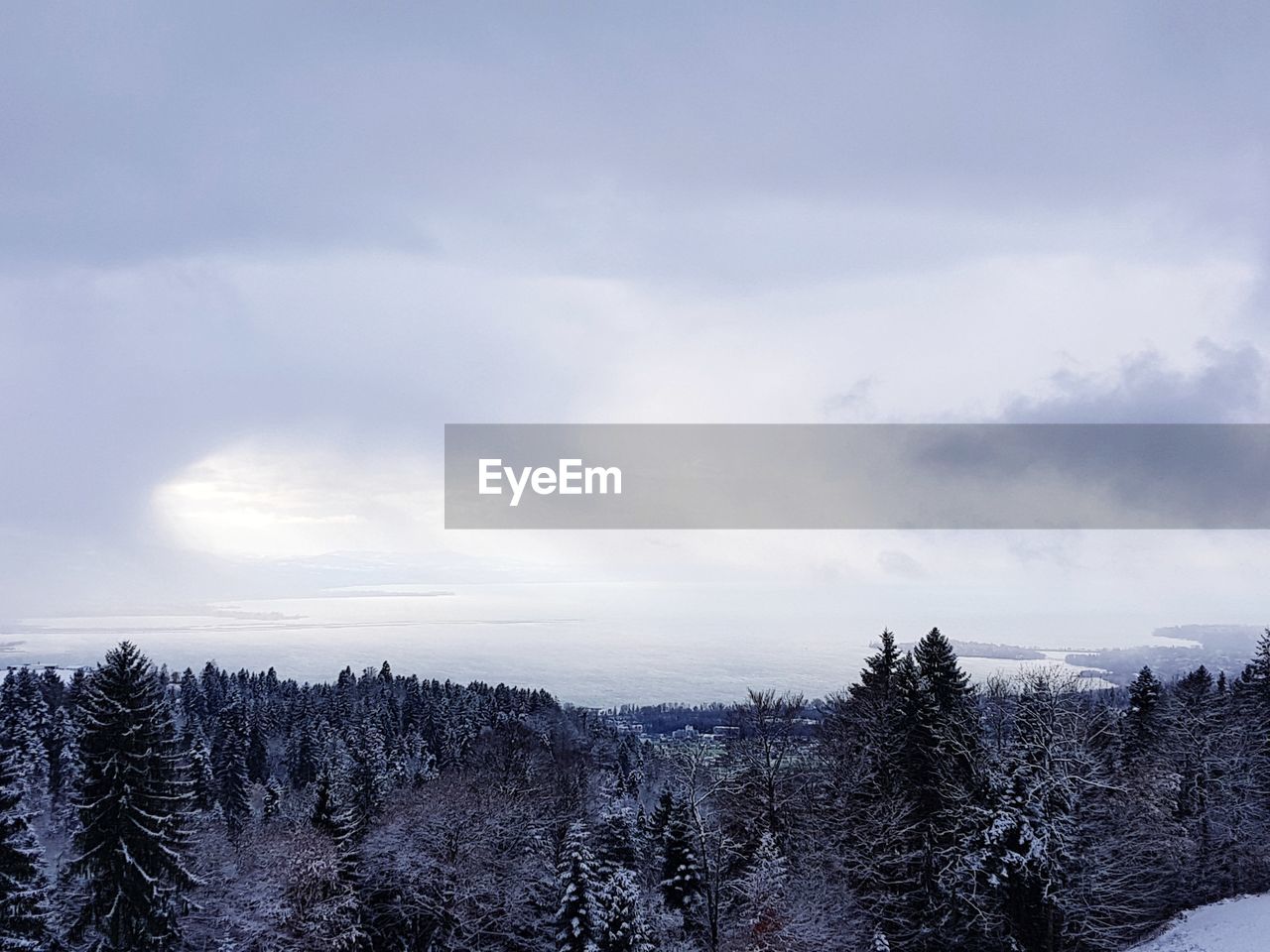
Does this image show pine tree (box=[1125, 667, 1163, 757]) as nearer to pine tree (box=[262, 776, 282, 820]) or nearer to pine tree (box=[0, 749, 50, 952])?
pine tree (box=[0, 749, 50, 952])

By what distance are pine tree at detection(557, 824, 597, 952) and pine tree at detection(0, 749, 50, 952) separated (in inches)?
746

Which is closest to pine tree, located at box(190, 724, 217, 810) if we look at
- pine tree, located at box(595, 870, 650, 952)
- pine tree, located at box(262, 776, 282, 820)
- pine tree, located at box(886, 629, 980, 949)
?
pine tree, located at box(262, 776, 282, 820)

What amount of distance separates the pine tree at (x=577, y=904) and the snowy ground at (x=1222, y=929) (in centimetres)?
2259

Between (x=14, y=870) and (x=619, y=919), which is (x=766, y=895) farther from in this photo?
(x=14, y=870)

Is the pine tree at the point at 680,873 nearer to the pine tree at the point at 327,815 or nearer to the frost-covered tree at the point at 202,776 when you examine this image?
the pine tree at the point at 327,815

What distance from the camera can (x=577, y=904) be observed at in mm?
34406

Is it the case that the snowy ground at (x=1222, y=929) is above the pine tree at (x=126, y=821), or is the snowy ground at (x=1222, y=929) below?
below

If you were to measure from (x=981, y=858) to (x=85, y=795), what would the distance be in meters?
34.3

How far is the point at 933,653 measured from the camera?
128ft

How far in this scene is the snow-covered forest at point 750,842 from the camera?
100 ft

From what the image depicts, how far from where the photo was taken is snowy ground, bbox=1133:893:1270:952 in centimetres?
2964

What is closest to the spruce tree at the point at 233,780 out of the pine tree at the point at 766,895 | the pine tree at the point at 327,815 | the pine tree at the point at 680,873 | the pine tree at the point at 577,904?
the pine tree at the point at 327,815

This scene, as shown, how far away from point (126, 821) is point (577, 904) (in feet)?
59.2

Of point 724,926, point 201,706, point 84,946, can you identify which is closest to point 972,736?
point 724,926
